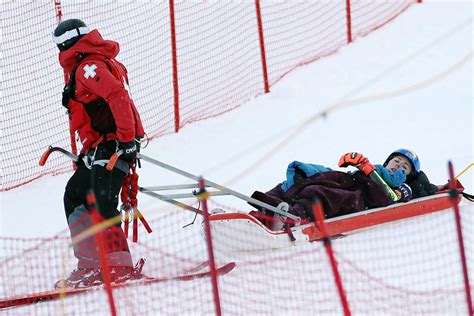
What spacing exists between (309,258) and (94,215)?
288 centimetres

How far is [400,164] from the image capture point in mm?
8945

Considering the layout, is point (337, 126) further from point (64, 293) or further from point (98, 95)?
point (64, 293)

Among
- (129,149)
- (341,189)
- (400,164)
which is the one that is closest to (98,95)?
(129,149)

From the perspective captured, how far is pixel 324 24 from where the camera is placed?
15.7 metres

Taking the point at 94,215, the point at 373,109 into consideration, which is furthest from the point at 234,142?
the point at 94,215

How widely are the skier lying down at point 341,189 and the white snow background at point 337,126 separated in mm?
308

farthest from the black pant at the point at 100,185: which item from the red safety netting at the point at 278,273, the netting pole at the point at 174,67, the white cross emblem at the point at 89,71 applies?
the netting pole at the point at 174,67

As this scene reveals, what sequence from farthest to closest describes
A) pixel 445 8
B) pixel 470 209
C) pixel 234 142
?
pixel 445 8
pixel 234 142
pixel 470 209

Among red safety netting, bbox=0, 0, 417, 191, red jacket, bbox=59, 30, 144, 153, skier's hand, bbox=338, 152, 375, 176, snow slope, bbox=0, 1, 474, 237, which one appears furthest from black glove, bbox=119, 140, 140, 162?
red safety netting, bbox=0, 0, 417, 191

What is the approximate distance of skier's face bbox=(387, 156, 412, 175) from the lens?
8914 millimetres

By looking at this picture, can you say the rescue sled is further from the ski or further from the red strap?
the ski

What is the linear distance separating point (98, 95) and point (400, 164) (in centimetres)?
290

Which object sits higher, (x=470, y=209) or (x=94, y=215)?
(x=470, y=209)

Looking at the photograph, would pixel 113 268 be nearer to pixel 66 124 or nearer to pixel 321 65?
pixel 66 124
